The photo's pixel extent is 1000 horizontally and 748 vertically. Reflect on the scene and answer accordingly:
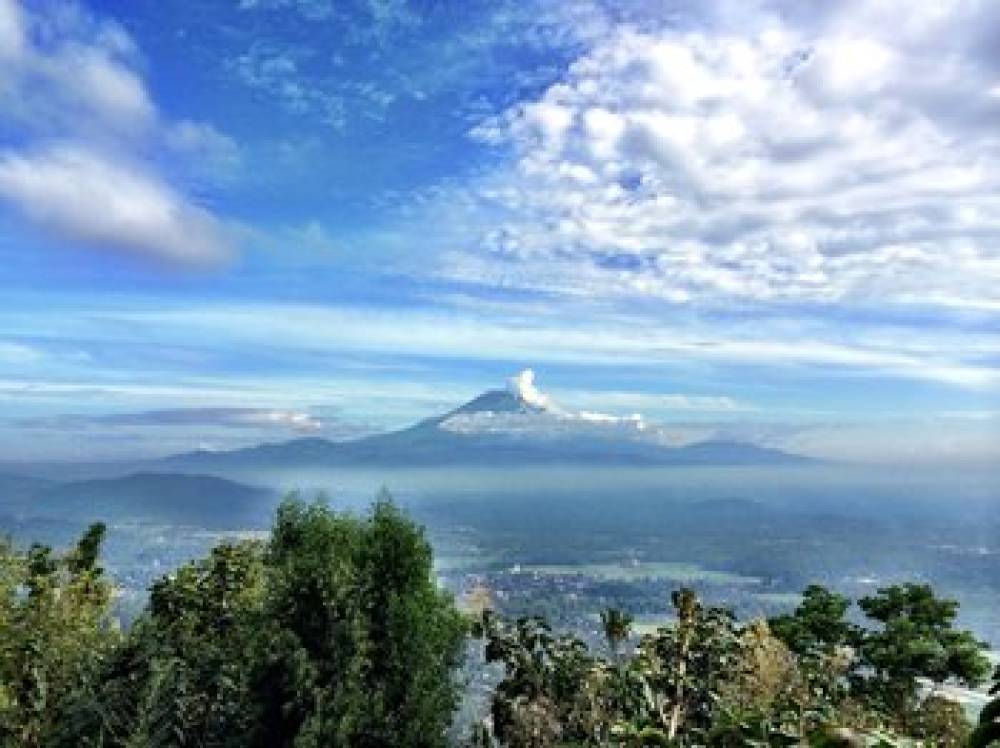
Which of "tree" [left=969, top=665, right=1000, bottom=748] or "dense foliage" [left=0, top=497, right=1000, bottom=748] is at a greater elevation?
"tree" [left=969, top=665, right=1000, bottom=748]

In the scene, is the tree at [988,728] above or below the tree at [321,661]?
above

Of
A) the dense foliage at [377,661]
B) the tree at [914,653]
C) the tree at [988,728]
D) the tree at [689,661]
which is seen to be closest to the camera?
the tree at [988,728]

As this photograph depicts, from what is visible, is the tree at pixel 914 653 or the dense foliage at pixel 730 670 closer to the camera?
the dense foliage at pixel 730 670

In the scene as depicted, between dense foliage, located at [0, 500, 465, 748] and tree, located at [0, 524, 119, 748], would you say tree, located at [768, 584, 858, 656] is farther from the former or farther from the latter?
tree, located at [0, 524, 119, 748]

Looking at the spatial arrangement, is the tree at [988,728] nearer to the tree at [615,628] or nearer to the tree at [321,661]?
the tree at [321,661]

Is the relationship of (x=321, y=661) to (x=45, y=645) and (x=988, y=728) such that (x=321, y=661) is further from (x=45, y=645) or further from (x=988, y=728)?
(x=988, y=728)

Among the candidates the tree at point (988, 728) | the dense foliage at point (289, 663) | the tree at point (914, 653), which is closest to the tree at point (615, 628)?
the dense foliage at point (289, 663)

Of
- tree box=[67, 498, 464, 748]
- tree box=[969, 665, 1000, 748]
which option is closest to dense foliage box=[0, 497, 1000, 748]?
tree box=[67, 498, 464, 748]

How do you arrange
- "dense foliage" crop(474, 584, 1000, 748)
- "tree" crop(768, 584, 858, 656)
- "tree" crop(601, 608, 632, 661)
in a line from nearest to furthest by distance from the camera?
"dense foliage" crop(474, 584, 1000, 748), "tree" crop(601, 608, 632, 661), "tree" crop(768, 584, 858, 656)

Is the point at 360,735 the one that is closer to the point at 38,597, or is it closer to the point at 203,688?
the point at 203,688
